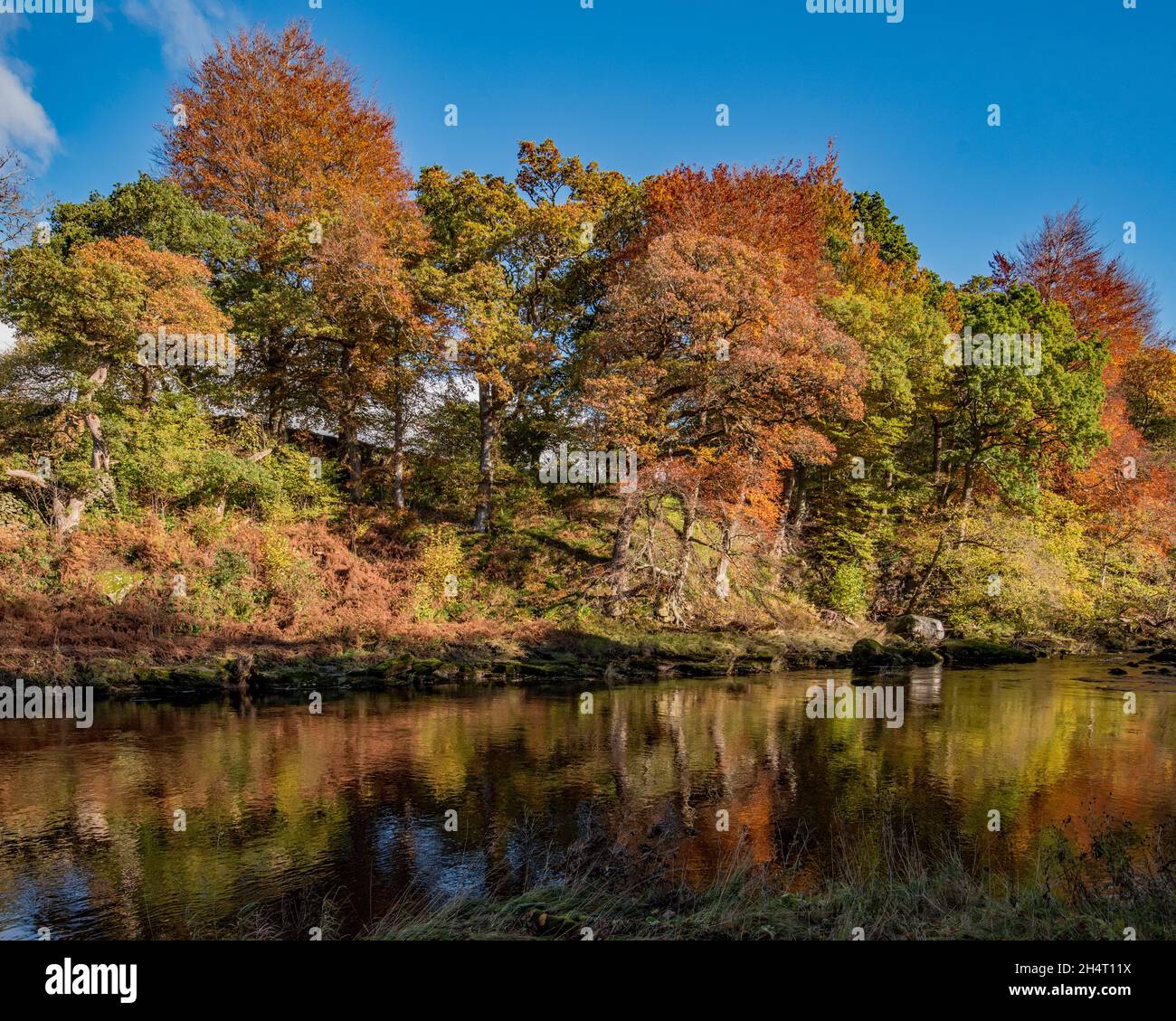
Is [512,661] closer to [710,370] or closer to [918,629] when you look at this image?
[710,370]

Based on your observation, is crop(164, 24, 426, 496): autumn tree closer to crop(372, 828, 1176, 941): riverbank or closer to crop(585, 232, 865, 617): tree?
crop(585, 232, 865, 617): tree

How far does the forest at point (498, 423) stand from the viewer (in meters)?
25.2

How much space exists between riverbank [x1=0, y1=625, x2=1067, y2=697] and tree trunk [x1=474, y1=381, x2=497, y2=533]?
6876 millimetres

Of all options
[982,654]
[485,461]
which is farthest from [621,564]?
[982,654]

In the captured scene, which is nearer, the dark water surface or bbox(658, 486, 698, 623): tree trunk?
the dark water surface

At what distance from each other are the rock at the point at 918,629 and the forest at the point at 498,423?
38.8 inches

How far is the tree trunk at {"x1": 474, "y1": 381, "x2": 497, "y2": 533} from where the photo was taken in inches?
1237

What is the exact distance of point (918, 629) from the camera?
3067 cm

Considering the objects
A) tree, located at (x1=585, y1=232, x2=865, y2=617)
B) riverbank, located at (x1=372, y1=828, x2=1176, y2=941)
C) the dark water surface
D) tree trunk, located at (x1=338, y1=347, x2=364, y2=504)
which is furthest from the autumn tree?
riverbank, located at (x1=372, y1=828, x2=1176, y2=941)

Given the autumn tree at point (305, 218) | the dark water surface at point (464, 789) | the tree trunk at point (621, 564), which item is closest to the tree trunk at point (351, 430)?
the autumn tree at point (305, 218)

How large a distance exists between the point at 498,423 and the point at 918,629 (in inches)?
747

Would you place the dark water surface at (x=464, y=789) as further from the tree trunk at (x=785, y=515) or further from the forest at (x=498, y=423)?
the tree trunk at (x=785, y=515)
